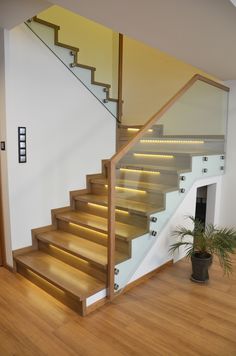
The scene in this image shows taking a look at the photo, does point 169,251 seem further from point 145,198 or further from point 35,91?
point 35,91

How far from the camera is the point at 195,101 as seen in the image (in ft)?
12.0

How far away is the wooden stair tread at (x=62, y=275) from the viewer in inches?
98.3

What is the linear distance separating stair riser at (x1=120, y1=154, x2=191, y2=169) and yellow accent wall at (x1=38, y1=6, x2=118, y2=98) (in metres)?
1.67

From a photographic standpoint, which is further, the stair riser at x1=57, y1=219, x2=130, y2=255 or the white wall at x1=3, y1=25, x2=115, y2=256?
the white wall at x1=3, y1=25, x2=115, y2=256

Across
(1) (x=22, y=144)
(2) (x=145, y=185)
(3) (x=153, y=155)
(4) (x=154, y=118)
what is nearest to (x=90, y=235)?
(2) (x=145, y=185)

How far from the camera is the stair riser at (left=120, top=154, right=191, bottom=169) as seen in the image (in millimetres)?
2719

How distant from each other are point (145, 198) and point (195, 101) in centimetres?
161

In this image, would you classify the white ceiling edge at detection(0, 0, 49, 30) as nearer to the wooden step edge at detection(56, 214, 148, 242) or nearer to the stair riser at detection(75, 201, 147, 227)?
the stair riser at detection(75, 201, 147, 227)

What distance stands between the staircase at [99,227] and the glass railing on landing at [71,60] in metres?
1.32

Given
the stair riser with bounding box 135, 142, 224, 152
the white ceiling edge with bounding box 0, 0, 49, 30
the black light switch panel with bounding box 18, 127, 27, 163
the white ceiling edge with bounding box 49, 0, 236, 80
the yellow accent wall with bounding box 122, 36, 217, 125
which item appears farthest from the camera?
the yellow accent wall with bounding box 122, 36, 217, 125

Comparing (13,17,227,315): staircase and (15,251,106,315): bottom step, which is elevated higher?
(13,17,227,315): staircase

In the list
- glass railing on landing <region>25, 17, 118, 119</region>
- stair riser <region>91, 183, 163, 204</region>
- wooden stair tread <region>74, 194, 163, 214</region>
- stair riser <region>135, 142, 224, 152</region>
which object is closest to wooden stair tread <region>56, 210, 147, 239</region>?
wooden stair tread <region>74, 194, 163, 214</region>

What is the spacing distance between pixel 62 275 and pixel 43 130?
173 centimetres

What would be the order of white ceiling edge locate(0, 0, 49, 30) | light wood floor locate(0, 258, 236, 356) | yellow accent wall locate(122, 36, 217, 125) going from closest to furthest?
light wood floor locate(0, 258, 236, 356) < white ceiling edge locate(0, 0, 49, 30) < yellow accent wall locate(122, 36, 217, 125)
